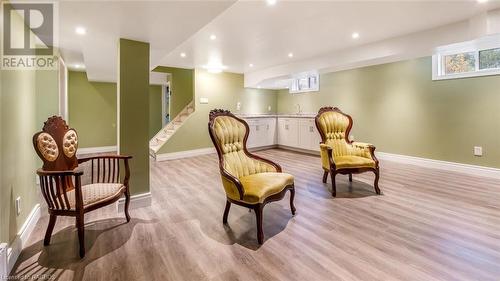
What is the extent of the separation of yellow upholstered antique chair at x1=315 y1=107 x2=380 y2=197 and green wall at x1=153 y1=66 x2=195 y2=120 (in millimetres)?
4754

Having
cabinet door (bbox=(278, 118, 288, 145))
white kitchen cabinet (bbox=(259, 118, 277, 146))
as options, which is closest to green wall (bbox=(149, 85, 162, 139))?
white kitchen cabinet (bbox=(259, 118, 277, 146))

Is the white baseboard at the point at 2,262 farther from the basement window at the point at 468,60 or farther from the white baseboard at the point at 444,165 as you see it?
the white baseboard at the point at 444,165

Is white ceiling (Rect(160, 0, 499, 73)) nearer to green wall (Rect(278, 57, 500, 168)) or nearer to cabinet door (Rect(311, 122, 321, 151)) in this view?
green wall (Rect(278, 57, 500, 168))

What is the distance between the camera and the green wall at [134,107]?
2.84 meters

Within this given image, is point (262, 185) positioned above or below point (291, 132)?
below

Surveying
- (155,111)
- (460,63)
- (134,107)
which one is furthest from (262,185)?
(155,111)

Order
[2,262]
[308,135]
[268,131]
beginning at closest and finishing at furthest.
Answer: [2,262] < [308,135] < [268,131]

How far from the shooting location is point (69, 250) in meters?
2.03

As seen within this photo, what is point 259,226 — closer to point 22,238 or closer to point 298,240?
point 298,240

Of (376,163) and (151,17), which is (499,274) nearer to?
(376,163)

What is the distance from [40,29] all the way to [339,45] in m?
4.59

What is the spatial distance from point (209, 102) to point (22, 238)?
527cm

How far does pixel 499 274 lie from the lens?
1.69m

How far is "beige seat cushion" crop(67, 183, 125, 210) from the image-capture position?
81.4 inches
